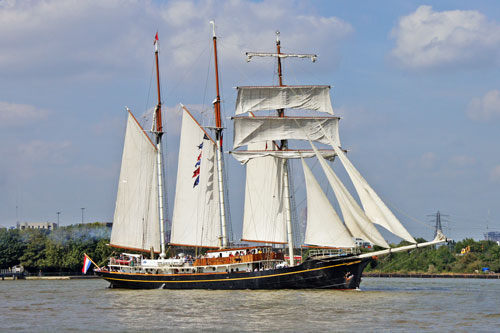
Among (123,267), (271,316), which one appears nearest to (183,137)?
(123,267)

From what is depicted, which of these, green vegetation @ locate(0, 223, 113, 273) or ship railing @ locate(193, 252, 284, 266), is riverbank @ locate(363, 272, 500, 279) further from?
ship railing @ locate(193, 252, 284, 266)

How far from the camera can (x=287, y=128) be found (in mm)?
85250

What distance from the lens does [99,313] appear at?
2446 inches

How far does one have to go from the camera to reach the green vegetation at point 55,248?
552 ft

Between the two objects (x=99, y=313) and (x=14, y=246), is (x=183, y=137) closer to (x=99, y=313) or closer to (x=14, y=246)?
(x=99, y=313)

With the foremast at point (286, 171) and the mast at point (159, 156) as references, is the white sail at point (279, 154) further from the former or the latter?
the mast at point (159, 156)

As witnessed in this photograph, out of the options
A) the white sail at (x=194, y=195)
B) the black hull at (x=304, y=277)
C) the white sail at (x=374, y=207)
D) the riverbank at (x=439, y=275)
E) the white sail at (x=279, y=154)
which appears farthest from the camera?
the riverbank at (x=439, y=275)

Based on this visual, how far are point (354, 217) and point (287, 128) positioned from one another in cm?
1560

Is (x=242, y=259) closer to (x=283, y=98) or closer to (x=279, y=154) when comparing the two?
(x=279, y=154)

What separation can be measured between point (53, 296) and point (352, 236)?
3440 cm

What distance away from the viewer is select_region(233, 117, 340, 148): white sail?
84938 millimetres

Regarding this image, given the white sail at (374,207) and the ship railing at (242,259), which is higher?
the white sail at (374,207)

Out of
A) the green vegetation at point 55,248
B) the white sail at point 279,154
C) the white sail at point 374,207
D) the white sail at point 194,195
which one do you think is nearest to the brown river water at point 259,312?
the white sail at point 374,207

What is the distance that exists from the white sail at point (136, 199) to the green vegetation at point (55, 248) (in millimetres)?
75932
